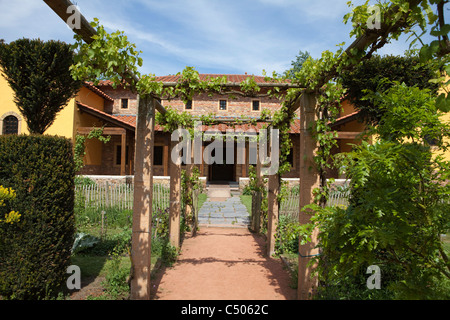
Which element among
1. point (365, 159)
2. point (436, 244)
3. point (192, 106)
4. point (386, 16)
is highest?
point (192, 106)

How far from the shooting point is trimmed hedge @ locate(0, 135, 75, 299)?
3641 mm

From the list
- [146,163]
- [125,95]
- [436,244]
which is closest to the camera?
[436,244]

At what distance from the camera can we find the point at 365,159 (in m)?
2.10

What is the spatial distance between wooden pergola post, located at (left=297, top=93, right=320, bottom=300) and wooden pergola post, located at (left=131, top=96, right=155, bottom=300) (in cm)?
228

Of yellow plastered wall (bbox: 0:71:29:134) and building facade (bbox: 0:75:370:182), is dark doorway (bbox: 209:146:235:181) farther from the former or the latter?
yellow plastered wall (bbox: 0:71:29:134)

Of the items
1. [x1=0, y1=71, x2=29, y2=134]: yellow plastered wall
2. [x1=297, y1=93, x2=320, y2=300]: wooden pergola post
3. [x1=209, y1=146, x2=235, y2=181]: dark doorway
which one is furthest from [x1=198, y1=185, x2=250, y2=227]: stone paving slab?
[x1=0, y1=71, x2=29, y2=134]: yellow plastered wall

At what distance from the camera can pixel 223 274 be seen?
18.0 ft

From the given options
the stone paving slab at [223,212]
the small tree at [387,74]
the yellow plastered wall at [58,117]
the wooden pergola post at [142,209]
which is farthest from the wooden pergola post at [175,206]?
the yellow plastered wall at [58,117]

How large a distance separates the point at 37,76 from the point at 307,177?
4.40m

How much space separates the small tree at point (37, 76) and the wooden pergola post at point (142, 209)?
5.22 ft

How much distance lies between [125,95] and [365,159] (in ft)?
66.6

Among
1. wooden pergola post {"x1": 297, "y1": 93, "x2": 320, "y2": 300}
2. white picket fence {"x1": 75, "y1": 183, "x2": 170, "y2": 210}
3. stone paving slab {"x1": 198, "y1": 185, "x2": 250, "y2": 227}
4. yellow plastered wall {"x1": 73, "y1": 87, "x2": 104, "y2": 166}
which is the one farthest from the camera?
yellow plastered wall {"x1": 73, "y1": 87, "x2": 104, "y2": 166}

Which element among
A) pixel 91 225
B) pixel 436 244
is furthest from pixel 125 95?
pixel 436 244
